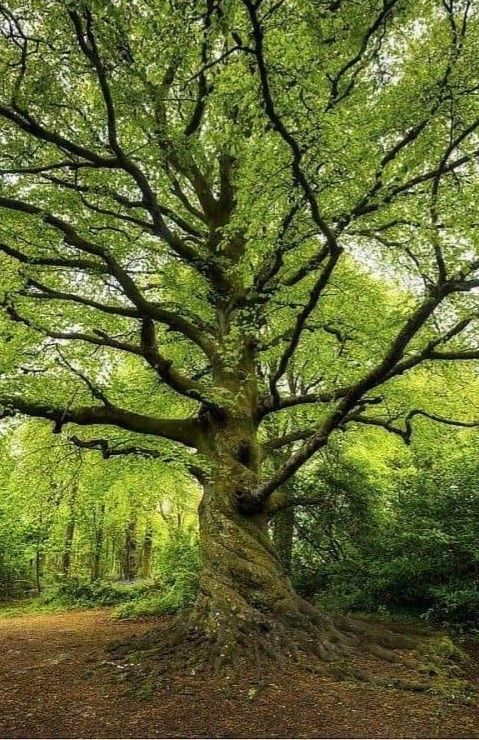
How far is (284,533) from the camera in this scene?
11688 millimetres

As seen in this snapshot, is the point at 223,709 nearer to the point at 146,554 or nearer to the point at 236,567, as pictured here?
the point at 236,567

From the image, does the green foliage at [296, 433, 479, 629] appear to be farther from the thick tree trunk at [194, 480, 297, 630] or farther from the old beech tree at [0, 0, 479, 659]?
the thick tree trunk at [194, 480, 297, 630]

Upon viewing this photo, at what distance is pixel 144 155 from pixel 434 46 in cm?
407

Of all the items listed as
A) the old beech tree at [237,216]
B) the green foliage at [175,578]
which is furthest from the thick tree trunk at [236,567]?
the green foliage at [175,578]

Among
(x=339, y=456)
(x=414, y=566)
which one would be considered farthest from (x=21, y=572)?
(x=414, y=566)

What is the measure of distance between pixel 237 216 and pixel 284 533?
23.3 feet

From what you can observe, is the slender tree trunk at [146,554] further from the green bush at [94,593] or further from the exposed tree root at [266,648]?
the exposed tree root at [266,648]

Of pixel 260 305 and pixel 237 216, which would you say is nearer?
pixel 237 216

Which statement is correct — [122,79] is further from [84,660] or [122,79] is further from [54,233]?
[84,660]

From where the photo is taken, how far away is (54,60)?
6652 mm

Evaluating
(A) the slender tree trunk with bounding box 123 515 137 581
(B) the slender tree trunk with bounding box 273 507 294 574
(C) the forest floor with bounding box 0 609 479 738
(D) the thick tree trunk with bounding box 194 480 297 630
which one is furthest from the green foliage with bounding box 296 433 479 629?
(A) the slender tree trunk with bounding box 123 515 137 581

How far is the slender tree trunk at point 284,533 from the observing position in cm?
1144

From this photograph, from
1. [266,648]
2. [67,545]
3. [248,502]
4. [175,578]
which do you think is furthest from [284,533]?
[67,545]

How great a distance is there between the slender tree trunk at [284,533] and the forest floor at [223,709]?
5.04m
